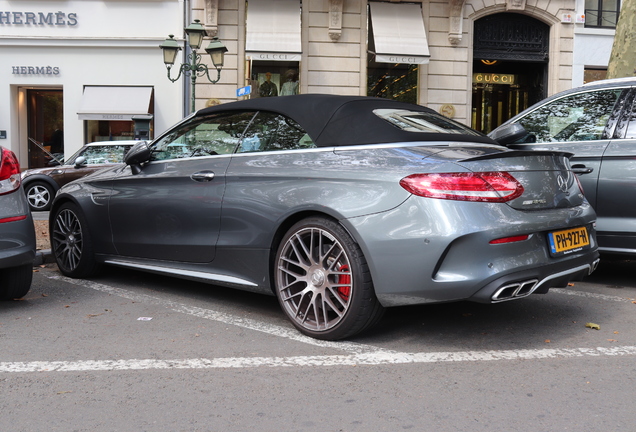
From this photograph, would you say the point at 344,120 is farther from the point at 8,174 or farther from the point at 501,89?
the point at 501,89

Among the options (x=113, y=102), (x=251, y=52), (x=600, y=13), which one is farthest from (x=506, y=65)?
(x=113, y=102)

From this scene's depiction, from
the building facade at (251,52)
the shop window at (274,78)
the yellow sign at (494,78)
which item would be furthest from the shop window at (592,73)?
the shop window at (274,78)

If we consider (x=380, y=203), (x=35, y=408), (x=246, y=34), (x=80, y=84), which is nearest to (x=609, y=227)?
(x=380, y=203)

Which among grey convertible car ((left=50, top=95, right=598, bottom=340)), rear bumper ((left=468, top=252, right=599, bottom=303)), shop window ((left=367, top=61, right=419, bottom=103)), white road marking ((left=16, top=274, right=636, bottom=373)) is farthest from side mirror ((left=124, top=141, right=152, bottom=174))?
shop window ((left=367, top=61, right=419, bottom=103))

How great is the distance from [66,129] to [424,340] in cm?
1769

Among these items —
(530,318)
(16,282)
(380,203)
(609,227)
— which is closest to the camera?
(380,203)

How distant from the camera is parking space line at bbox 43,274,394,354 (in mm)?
4000

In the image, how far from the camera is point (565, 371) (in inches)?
139

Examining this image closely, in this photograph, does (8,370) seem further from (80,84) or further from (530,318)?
(80,84)

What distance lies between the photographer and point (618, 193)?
18.2 ft

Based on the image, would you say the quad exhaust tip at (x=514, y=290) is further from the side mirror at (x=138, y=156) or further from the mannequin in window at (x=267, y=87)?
the mannequin in window at (x=267, y=87)

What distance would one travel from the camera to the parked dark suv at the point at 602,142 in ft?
18.1

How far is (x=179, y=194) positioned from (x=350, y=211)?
1.63 meters

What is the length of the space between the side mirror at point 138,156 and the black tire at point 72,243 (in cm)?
76
